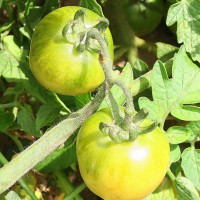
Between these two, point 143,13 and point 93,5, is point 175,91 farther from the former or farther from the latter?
point 143,13

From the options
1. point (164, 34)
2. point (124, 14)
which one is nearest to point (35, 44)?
point (124, 14)

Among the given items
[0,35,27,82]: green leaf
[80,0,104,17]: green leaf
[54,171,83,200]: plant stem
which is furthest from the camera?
[54,171,83,200]: plant stem

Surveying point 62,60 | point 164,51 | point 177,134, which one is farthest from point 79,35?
point 164,51

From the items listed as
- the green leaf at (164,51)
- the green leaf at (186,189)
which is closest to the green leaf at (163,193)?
the green leaf at (186,189)

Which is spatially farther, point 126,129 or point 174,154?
point 174,154

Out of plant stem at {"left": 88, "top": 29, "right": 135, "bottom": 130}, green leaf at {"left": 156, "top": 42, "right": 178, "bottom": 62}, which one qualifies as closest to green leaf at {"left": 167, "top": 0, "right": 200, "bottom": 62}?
green leaf at {"left": 156, "top": 42, "right": 178, "bottom": 62}

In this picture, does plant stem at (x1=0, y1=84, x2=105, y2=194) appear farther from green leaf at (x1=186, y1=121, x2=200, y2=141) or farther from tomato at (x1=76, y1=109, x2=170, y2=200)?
green leaf at (x1=186, y1=121, x2=200, y2=141)
